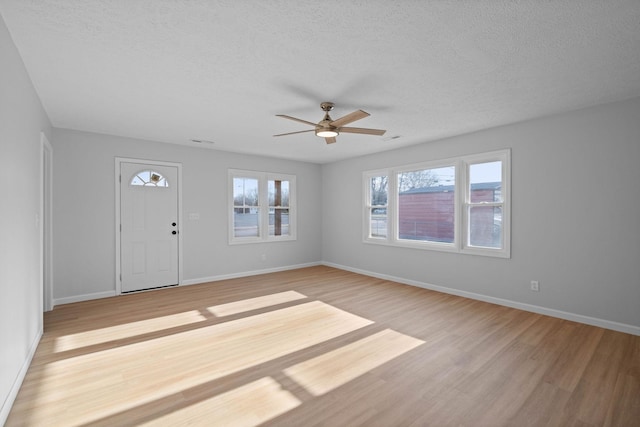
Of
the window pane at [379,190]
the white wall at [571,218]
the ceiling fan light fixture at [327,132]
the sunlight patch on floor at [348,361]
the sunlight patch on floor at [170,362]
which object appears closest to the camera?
the sunlight patch on floor at [170,362]

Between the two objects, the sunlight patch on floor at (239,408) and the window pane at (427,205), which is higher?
the window pane at (427,205)

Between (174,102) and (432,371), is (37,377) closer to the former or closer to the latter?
(174,102)

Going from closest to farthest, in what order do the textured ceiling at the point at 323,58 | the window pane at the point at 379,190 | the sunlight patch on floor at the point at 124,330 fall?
the textured ceiling at the point at 323,58 → the sunlight patch on floor at the point at 124,330 → the window pane at the point at 379,190

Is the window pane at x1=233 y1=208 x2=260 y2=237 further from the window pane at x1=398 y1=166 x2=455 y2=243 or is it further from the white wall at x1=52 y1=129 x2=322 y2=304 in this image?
the window pane at x1=398 y1=166 x2=455 y2=243

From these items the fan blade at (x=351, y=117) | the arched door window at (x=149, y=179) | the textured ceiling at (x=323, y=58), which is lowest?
the arched door window at (x=149, y=179)

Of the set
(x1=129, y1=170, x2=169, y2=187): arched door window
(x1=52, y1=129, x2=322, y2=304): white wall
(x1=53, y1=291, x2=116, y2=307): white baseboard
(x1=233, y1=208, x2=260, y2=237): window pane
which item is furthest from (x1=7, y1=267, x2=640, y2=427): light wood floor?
(x1=233, y1=208, x2=260, y2=237): window pane

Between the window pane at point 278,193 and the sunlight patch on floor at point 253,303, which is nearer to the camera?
the sunlight patch on floor at point 253,303

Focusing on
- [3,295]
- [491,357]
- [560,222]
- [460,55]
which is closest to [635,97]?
[560,222]

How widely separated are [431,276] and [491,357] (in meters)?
2.44

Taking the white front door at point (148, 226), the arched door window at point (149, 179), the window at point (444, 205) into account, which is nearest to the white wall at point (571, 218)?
the window at point (444, 205)

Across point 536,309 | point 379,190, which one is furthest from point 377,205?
point 536,309

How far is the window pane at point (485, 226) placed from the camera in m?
4.39

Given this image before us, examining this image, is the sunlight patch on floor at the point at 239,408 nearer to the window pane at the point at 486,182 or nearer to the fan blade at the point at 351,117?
the fan blade at the point at 351,117

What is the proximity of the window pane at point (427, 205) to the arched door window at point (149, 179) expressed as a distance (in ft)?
14.3
